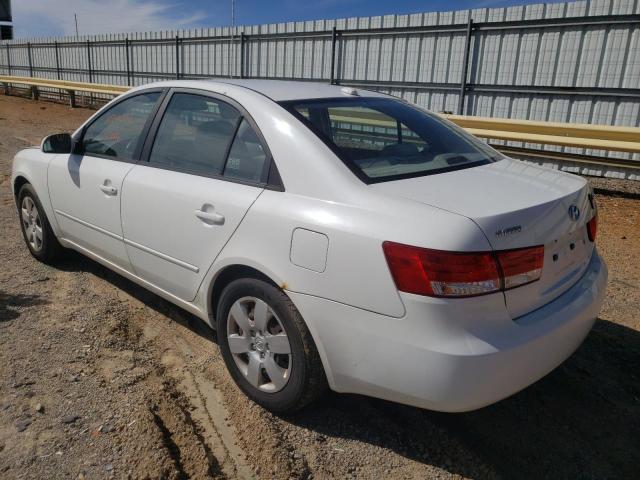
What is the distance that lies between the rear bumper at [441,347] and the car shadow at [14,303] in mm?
2439

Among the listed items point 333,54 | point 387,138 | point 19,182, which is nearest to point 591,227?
point 387,138

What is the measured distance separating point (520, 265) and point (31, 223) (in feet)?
Result: 13.8

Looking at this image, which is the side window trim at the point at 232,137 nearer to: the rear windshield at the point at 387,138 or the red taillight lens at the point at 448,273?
the rear windshield at the point at 387,138

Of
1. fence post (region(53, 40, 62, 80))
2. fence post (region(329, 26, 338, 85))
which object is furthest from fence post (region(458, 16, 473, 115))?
fence post (region(53, 40, 62, 80))

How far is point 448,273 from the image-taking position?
2.05m

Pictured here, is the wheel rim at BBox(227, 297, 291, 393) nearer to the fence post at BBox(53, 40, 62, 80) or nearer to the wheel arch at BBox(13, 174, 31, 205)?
the wheel arch at BBox(13, 174, 31, 205)

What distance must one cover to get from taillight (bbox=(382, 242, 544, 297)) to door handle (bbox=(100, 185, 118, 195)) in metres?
2.15

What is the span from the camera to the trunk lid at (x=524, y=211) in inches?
84.8

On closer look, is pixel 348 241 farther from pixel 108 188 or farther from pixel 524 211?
pixel 108 188

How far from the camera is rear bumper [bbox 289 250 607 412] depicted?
2.07 m

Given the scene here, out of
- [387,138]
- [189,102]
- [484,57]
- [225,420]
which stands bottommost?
[225,420]

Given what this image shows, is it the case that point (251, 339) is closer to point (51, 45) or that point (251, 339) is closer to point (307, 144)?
point (307, 144)

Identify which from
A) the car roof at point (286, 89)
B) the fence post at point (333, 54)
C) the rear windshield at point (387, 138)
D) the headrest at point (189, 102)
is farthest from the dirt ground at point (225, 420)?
the fence post at point (333, 54)

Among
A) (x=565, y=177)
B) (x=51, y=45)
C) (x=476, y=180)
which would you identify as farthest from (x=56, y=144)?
(x=51, y=45)
